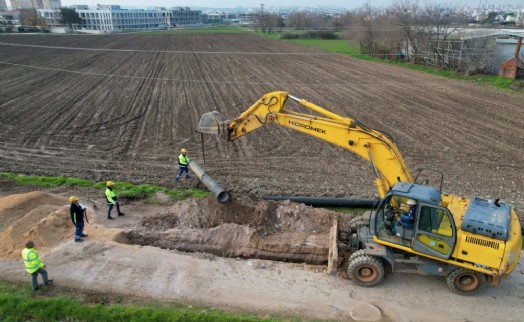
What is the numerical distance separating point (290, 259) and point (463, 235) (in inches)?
170

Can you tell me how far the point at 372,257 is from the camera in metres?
9.70

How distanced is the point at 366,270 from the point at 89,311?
20.6 ft

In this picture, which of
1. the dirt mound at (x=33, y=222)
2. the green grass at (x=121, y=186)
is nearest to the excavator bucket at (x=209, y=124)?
the green grass at (x=121, y=186)

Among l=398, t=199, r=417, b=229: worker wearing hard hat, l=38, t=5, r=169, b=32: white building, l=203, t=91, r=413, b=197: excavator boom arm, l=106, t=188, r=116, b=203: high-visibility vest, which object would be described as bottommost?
l=106, t=188, r=116, b=203: high-visibility vest

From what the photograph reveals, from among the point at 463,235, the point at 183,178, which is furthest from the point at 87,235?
the point at 463,235

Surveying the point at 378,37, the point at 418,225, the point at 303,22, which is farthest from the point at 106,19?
the point at 418,225

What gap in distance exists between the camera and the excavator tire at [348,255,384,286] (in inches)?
379

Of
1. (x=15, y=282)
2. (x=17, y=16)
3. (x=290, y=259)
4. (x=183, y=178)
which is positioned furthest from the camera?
(x=17, y=16)

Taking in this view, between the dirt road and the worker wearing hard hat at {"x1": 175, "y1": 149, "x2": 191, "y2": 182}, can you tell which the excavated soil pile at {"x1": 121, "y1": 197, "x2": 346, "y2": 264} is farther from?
the worker wearing hard hat at {"x1": 175, "y1": 149, "x2": 191, "y2": 182}

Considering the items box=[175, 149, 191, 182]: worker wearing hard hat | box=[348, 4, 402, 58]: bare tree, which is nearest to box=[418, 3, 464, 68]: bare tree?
box=[348, 4, 402, 58]: bare tree

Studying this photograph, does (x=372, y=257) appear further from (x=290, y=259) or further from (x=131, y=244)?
(x=131, y=244)

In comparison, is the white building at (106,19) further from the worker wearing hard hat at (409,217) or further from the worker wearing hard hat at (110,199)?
the worker wearing hard hat at (409,217)

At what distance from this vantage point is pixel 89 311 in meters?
8.68

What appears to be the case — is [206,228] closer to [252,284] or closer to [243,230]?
[243,230]
